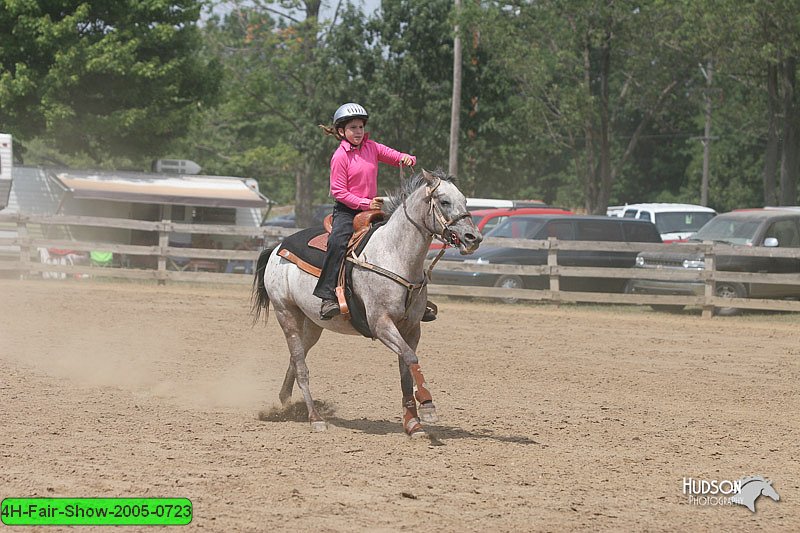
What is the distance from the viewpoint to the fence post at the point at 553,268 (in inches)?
804

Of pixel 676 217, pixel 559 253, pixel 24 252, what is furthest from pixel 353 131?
pixel 676 217

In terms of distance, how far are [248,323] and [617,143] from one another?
62.6 metres

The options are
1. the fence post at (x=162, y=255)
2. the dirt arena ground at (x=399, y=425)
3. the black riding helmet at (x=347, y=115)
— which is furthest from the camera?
the fence post at (x=162, y=255)

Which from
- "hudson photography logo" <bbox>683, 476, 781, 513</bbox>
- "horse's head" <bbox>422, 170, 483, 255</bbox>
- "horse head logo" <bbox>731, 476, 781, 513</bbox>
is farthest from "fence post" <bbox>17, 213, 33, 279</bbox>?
"horse head logo" <bbox>731, 476, 781, 513</bbox>

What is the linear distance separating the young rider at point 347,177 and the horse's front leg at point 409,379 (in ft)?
1.73

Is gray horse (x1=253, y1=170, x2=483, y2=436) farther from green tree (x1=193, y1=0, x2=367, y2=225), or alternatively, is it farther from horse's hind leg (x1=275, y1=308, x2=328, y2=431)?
green tree (x1=193, y1=0, x2=367, y2=225)

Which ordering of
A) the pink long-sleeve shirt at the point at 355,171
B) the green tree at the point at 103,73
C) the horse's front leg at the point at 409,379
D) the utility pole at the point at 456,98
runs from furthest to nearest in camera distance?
the utility pole at the point at 456,98, the green tree at the point at 103,73, the pink long-sleeve shirt at the point at 355,171, the horse's front leg at the point at 409,379

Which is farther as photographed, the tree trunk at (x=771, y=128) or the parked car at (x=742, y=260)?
the tree trunk at (x=771, y=128)

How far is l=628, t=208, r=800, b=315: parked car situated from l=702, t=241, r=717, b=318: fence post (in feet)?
1.38

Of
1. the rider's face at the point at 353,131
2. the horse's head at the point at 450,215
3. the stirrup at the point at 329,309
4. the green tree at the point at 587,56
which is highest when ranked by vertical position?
the green tree at the point at 587,56

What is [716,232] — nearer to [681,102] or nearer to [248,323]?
[248,323]

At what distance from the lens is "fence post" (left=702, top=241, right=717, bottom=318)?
62.8ft

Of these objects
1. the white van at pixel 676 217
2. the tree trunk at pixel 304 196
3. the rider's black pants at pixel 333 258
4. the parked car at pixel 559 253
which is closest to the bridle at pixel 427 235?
the rider's black pants at pixel 333 258

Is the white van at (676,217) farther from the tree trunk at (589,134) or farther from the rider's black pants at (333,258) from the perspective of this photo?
the rider's black pants at (333,258)
